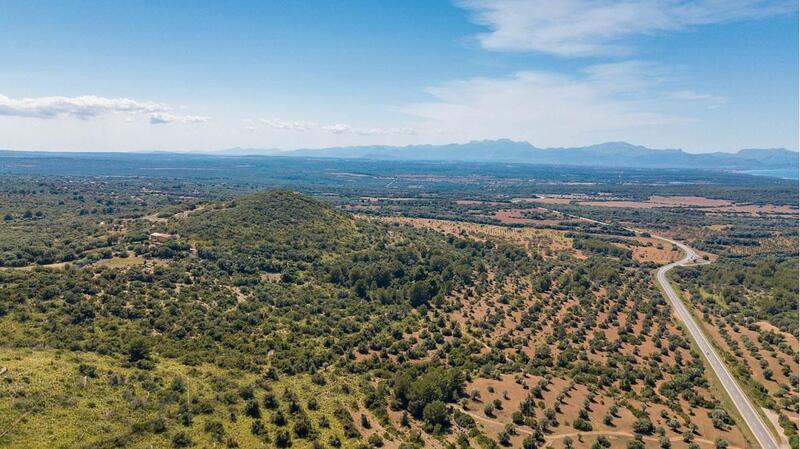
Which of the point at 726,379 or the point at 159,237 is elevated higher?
the point at 159,237

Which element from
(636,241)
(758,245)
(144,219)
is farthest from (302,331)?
(758,245)

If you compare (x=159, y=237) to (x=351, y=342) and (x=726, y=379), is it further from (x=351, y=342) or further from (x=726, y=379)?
(x=726, y=379)

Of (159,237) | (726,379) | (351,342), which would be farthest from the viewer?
(159,237)

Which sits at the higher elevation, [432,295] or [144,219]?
[144,219]

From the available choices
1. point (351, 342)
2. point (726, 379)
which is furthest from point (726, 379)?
point (351, 342)

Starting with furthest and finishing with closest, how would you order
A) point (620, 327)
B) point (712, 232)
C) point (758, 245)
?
point (712, 232), point (758, 245), point (620, 327)

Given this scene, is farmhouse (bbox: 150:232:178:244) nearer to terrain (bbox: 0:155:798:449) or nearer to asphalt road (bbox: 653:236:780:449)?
terrain (bbox: 0:155:798:449)

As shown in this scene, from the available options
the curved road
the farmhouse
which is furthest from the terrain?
the curved road

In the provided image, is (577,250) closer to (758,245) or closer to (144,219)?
(758,245)
